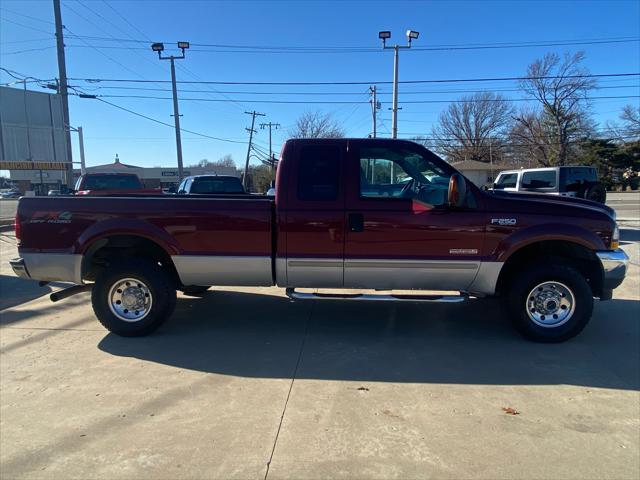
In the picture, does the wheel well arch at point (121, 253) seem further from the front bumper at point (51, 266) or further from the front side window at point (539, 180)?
the front side window at point (539, 180)

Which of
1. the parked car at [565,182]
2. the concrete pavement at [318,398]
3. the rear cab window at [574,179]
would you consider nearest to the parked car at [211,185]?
the concrete pavement at [318,398]

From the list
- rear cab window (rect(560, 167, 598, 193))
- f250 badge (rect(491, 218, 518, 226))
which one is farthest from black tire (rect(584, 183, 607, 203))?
f250 badge (rect(491, 218, 518, 226))

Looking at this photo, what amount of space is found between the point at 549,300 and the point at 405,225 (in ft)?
5.68

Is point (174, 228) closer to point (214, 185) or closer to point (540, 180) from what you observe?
point (214, 185)

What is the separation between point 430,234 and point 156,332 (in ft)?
10.6

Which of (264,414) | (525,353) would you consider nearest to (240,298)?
(264,414)

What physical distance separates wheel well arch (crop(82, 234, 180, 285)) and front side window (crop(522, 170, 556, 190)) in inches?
489

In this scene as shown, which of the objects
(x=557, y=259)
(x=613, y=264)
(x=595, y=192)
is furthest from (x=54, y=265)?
(x=595, y=192)

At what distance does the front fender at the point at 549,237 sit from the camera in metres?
4.39

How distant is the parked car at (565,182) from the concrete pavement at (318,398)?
916cm

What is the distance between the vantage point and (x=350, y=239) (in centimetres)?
452

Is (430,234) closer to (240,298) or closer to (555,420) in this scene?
(555,420)

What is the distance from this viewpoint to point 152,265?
15.8ft

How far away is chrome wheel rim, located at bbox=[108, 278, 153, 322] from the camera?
4.79 m
